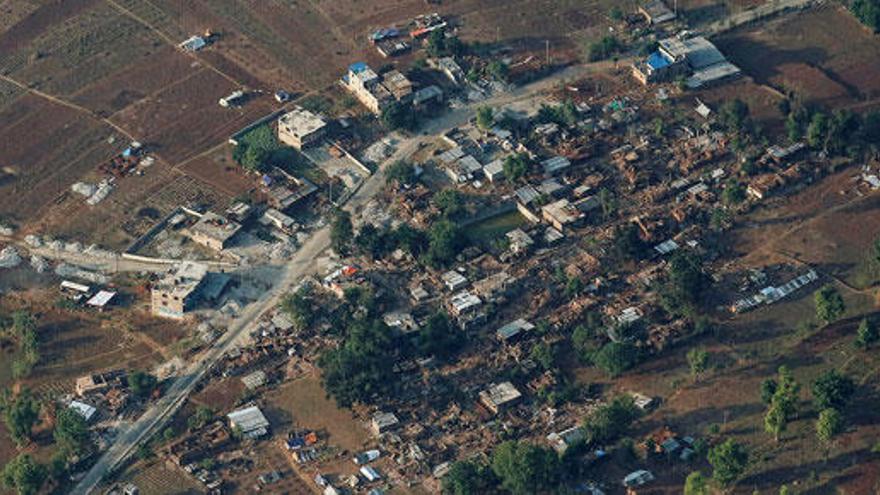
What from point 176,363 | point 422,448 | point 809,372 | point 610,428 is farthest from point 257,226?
point 809,372

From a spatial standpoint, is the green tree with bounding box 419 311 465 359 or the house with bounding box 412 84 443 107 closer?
the green tree with bounding box 419 311 465 359

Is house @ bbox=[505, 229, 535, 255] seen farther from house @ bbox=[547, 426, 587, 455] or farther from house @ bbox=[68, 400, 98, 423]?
house @ bbox=[68, 400, 98, 423]

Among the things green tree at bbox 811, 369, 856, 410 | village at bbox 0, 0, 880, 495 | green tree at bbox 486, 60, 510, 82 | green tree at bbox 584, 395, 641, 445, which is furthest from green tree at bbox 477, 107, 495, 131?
green tree at bbox 811, 369, 856, 410

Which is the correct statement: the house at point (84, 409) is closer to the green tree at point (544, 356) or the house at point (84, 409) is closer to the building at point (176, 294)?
the building at point (176, 294)

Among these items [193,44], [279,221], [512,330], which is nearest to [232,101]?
[193,44]

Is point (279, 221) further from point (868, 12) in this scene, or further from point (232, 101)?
point (868, 12)

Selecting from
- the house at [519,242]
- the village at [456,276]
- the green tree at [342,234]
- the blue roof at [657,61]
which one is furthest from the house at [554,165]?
the green tree at [342,234]

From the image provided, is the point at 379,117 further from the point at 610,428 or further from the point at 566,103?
the point at 610,428
